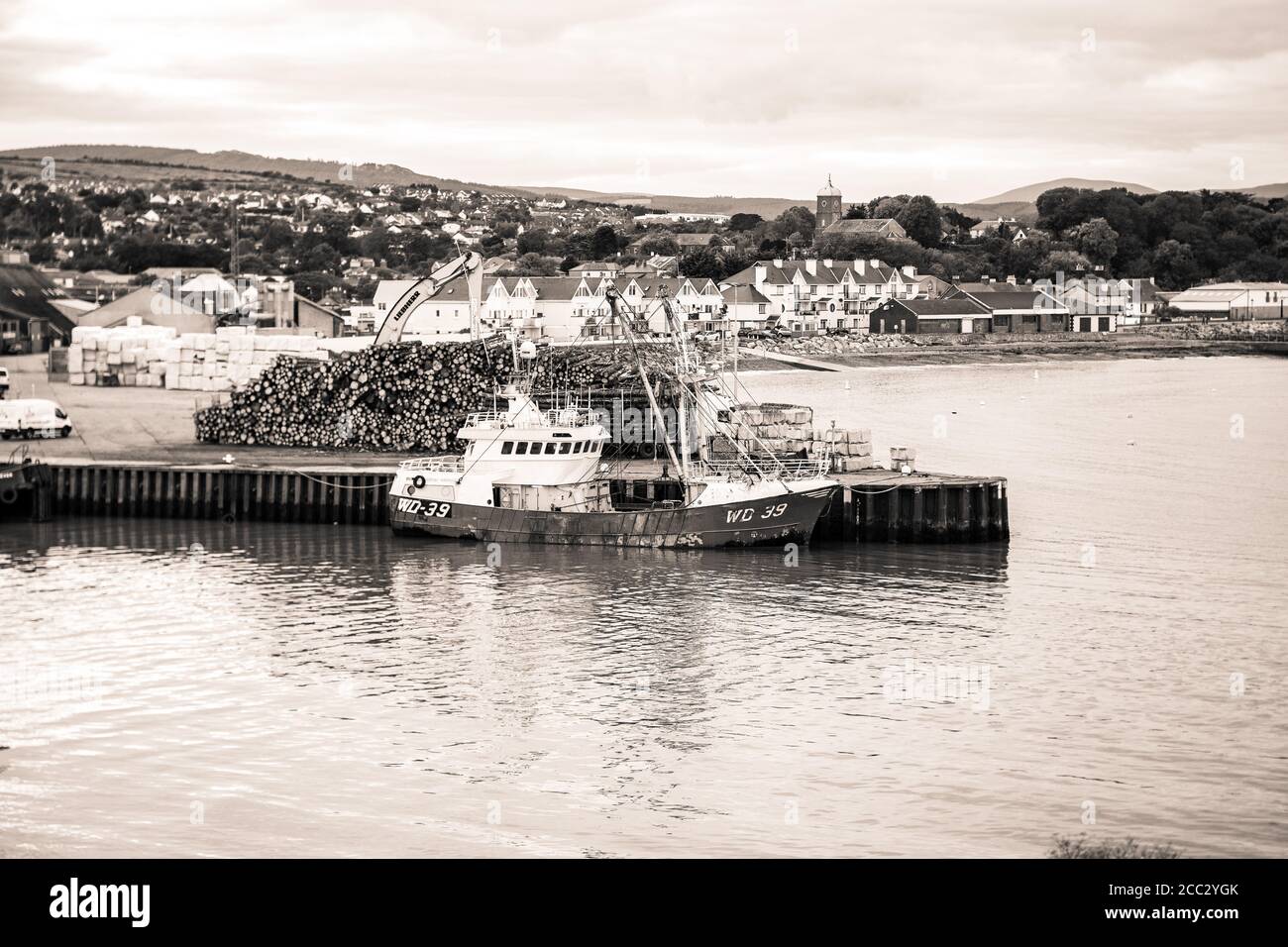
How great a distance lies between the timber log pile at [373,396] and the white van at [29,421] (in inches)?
180

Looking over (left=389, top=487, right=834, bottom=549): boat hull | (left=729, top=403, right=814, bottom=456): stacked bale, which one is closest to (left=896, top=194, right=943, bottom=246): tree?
(left=729, top=403, right=814, bottom=456): stacked bale

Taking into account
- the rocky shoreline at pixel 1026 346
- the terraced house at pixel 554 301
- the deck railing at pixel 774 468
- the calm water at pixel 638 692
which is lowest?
the calm water at pixel 638 692

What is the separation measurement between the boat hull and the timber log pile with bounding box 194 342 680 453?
10.3 meters

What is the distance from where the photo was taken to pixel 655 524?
130ft

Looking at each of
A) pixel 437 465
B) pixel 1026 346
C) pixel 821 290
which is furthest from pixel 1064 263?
pixel 437 465

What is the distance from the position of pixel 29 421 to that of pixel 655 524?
23568 millimetres

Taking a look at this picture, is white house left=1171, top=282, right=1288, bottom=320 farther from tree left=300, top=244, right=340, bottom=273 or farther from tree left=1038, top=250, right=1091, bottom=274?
tree left=300, top=244, right=340, bottom=273

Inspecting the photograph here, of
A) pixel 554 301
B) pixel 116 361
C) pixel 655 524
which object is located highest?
pixel 554 301

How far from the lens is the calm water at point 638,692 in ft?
65.0

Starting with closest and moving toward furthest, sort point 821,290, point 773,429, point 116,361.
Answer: point 773,429, point 116,361, point 821,290

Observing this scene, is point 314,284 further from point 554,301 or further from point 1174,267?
point 1174,267

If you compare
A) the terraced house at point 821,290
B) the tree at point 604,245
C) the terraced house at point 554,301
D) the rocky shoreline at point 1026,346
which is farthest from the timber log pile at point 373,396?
the tree at point 604,245

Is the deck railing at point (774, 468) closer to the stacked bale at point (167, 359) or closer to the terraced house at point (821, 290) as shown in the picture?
the stacked bale at point (167, 359)
